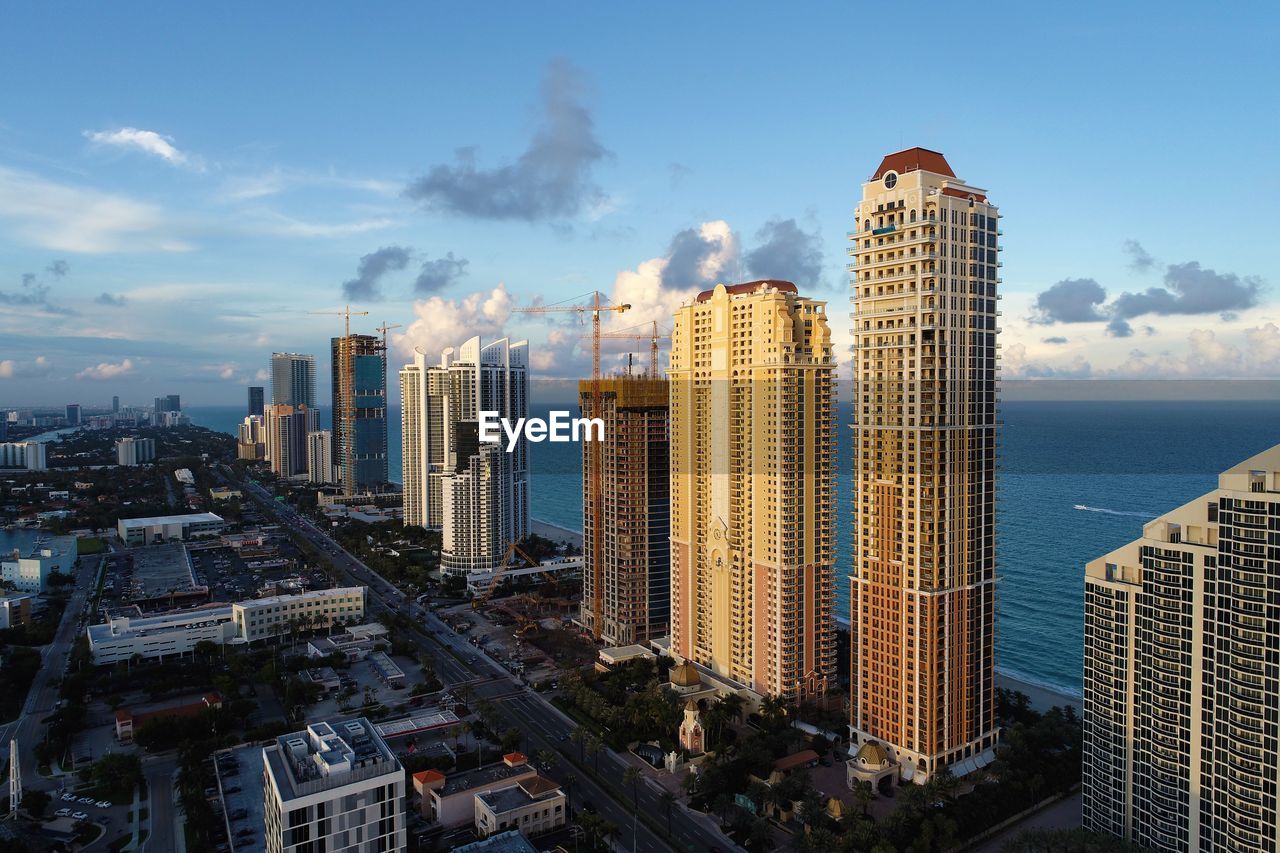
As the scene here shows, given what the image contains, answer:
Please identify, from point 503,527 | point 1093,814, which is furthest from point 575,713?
point 503,527

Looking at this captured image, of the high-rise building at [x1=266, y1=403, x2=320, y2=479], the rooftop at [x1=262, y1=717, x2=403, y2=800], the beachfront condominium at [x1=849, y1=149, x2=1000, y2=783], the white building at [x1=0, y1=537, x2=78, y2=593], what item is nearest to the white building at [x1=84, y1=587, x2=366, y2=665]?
the white building at [x1=0, y1=537, x2=78, y2=593]

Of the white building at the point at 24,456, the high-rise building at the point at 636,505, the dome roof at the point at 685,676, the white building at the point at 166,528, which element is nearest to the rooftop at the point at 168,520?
the white building at the point at 166,528

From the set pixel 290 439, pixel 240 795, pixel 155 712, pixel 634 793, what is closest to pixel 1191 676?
pixel 634 793

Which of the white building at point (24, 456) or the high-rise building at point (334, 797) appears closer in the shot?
the high-rise building at point (334, 797)

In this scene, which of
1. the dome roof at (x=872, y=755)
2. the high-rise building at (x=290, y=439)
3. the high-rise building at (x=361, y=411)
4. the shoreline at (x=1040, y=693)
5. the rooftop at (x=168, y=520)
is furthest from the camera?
the high-rise building at (x=290, y=439)

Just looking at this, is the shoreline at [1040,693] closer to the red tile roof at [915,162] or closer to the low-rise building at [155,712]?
the red tile roof at [915,162]

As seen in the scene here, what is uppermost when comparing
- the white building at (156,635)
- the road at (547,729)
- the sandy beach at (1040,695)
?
the white building at (156,635)

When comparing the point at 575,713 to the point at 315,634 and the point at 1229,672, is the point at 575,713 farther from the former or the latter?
the point at 1229,672
